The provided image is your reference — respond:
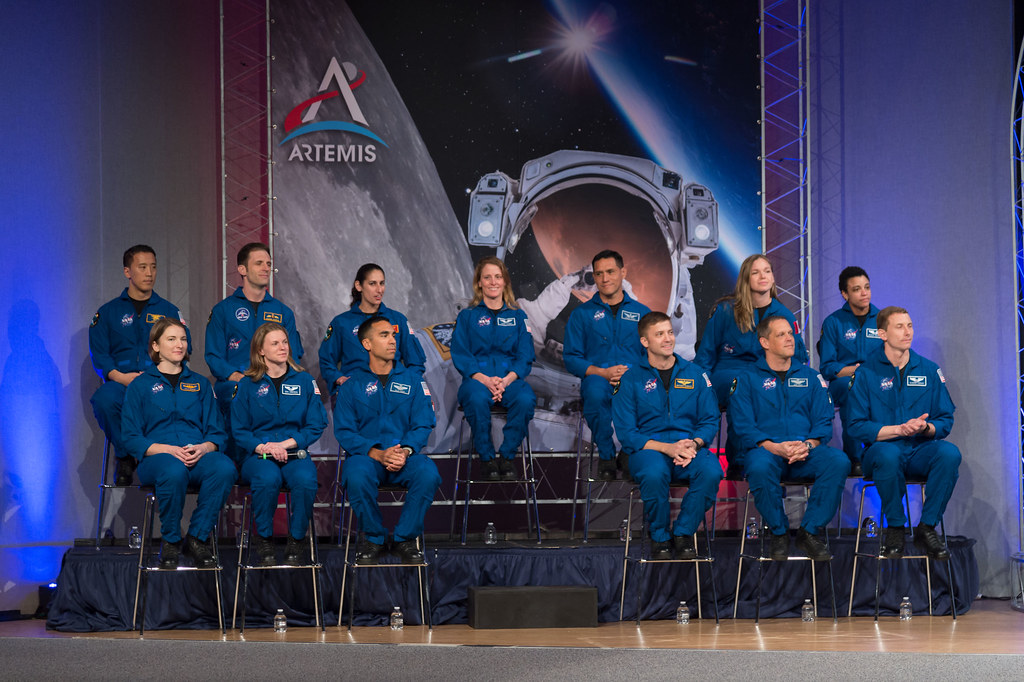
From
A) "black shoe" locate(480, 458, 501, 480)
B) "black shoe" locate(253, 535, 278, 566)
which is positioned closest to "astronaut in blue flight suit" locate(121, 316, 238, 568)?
"black shoe" locate(253, 535, 278, 566)

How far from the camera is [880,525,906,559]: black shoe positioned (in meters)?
5.78

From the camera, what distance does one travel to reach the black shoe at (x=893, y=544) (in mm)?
5777

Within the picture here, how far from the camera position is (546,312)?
7.43m

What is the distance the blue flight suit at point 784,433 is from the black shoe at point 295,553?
7.53 ft

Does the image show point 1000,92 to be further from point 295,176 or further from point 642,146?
point 295,176

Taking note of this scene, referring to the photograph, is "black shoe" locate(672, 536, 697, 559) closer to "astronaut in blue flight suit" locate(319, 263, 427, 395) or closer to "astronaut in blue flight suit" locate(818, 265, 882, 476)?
"astronaut in blue flight suit" locate(818, 265, 882, 476)

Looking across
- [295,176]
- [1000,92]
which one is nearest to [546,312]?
[295,176]

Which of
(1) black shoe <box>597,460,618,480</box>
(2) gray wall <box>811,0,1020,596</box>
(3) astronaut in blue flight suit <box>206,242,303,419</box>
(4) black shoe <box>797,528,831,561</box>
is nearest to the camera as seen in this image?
(4) black shoe <box>797,528,831,561</box>

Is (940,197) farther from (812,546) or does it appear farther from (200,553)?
(200,553)

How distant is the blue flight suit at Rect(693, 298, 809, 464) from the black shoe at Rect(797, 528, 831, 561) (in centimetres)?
92

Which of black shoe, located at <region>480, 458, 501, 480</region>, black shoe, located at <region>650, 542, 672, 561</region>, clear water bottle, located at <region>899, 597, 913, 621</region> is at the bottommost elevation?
clear water bottle, located at <region>899, 597, 913, 621</region>

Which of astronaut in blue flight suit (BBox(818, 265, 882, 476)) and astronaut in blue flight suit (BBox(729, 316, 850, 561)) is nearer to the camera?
astronaut in blue flight suit (BBox(729, 316, 850, 561))

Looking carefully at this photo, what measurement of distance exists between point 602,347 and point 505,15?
2.40m

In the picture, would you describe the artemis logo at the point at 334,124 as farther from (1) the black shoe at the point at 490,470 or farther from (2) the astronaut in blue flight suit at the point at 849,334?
(2) the astronaut in blue flight suit at the point at 849,334
